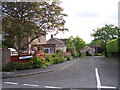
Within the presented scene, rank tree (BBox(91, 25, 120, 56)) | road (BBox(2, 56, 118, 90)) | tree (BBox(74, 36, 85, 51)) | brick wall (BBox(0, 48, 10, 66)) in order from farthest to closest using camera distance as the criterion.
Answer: tree (BBox(74, 36, 85, 51)) → tree (BBox(91, 25, 120, 56)) → brick wall (BBox(0, 48, 10, 66)) → road (BBox(2, 56, 118, 90))

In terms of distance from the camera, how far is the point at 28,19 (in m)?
15.5

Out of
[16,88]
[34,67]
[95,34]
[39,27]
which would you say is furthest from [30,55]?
[95,34]

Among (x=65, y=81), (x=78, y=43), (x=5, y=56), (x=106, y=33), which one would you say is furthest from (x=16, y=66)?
(x=78, y=43)

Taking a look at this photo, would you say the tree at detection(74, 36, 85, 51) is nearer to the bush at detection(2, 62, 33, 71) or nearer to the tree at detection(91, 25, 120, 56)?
the tree at detection(91, 25, 120, 56)

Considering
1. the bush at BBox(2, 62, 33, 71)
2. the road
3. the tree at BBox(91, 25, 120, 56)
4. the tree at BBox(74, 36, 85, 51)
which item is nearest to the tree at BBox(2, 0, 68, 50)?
the bush at BBox(2, 62, 33, 71)

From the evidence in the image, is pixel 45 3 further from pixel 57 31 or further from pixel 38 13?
pixel 57 31

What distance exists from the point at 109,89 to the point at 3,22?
10.6m

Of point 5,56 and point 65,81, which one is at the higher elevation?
point 5,56

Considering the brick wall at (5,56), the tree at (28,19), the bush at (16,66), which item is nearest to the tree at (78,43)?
the tree at (28,19)

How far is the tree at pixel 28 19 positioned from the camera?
1376 cm

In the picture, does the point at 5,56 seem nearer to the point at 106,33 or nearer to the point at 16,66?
the point at 16,66

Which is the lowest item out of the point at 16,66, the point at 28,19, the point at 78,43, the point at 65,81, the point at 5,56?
the point at 65,81

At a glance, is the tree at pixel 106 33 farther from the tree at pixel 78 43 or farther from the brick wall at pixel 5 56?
the brick wall at pixel 5 56

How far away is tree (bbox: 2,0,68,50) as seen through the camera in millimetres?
13758
